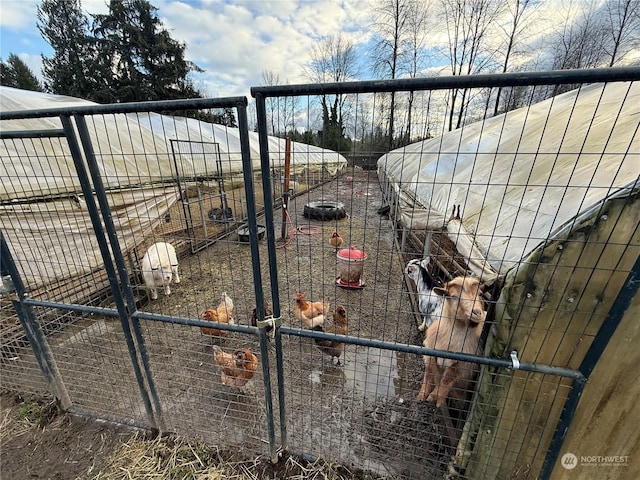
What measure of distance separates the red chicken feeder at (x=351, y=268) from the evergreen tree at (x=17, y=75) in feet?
94.2

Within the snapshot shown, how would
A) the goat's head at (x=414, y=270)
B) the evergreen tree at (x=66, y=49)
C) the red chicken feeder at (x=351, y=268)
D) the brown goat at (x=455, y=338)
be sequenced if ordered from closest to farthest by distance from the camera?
A: the brown goat at (x=455, y=338) < the goat's head at (x=414, y=270) < the red chicken feeder at (x=351, y=268) < the evergreen tree at (x=66, y=49)

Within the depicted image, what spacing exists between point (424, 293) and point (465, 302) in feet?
5.47

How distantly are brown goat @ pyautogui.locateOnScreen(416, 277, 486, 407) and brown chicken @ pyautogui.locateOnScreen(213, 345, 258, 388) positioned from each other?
166 centimetres

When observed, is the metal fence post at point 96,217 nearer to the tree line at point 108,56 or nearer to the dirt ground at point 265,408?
the dirt ground at point 265,408

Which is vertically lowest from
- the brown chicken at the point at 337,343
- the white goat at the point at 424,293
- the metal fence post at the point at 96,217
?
the brown chicken at the point at 337,343

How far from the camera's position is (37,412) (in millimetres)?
2605

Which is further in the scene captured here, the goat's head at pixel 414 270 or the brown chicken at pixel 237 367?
the goat's head at pixel 414 270

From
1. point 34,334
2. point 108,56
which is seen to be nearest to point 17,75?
point 108,56

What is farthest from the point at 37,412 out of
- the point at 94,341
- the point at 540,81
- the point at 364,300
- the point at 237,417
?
the point at 540,81

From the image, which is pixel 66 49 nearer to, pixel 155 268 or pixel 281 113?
pixel 155 268

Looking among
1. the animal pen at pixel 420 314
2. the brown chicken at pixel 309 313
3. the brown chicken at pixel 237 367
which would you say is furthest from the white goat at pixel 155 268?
the brown chicken at pixel 309 313

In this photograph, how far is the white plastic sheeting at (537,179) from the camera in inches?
53.4

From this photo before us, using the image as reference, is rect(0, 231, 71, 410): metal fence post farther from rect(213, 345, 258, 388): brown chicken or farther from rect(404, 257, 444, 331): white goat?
rect(404, 257, 444, 331): white goat

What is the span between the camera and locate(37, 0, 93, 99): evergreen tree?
19.5 m
